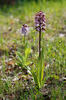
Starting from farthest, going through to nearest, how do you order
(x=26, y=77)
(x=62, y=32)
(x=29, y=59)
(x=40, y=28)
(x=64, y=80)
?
(x=62, y=32) < (x=29, y=59) < (x=26, y=77) < (x=64, y=80) < (x=40, y=28)

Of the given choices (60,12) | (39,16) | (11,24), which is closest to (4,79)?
(39,16)

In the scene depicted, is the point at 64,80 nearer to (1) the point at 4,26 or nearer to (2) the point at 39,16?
(2) the point at 39,16

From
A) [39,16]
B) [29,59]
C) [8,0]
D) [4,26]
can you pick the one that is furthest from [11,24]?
[8,0]

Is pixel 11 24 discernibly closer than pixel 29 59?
No

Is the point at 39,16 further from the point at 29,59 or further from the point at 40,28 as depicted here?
the point at 29,59

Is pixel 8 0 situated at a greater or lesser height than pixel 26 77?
greater

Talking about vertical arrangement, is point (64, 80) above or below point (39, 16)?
below

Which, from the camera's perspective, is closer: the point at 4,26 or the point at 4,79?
the point at 4,79

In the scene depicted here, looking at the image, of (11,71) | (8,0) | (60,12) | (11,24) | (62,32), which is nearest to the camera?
(11,71)

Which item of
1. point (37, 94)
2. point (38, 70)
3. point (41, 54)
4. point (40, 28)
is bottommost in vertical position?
point (37, 94)
